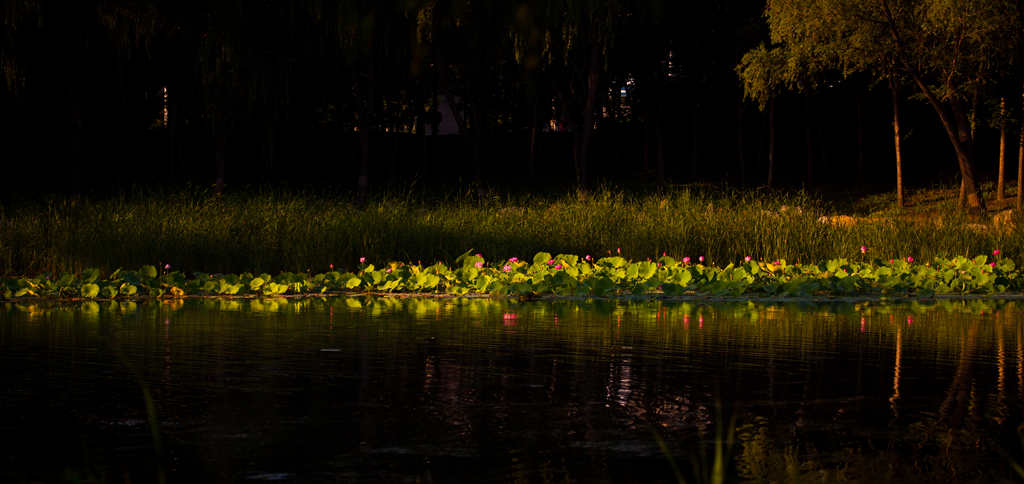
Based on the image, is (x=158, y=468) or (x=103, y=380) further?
(x=103, y=380)

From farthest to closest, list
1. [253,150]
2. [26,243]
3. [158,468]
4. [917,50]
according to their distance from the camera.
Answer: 1. [253,150]
2. [917,50]
3. [26,243]
4. [158,468]

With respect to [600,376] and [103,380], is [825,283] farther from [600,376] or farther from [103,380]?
[103,380]

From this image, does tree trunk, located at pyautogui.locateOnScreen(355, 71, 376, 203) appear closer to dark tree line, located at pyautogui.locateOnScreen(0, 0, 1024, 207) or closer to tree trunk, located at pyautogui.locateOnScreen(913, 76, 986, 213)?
dark tree line, located at pyautogui.locateOnScreen(0, 0, 1024, 207)

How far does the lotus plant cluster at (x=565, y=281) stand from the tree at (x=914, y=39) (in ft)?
58.3

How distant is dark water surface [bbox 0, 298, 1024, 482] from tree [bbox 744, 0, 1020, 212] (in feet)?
70.9

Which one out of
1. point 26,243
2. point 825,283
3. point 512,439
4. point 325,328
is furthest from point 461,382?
point 26,243

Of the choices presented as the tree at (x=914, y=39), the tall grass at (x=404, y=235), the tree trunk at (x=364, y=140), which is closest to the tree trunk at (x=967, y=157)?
the tree at (x=914, y=39)

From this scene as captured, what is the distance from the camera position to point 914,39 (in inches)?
1261

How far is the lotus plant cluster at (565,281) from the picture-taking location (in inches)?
461

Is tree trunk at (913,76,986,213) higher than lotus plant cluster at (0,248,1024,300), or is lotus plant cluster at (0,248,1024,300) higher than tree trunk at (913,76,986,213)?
tree trunk at (913,76,986,213)

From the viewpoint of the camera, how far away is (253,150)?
4716cm

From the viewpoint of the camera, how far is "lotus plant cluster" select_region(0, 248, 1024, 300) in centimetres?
1171

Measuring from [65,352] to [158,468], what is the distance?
3.49 metres

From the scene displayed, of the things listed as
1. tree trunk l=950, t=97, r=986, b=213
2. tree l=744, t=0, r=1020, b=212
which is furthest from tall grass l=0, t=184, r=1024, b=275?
tree trunk l=950, t=97, r=986, b=213
